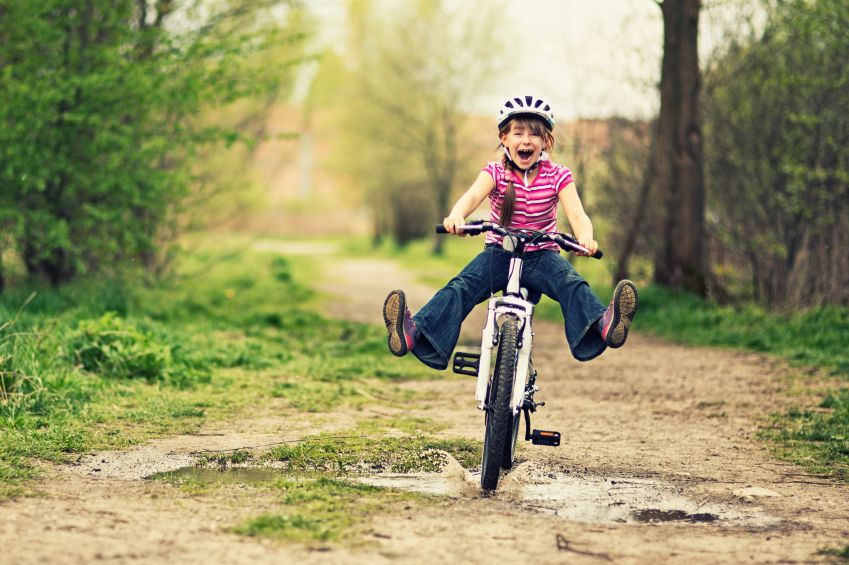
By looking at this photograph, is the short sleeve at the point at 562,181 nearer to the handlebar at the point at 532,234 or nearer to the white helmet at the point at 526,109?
the white helmet at the point at 526,109

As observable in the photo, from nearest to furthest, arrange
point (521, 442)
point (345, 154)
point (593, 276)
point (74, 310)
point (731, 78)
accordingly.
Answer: point (521, 442), point (74, 310), point (731, 78), point (593, 276), point (345, 154)

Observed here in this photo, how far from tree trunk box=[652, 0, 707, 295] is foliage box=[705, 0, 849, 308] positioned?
0.43 meters

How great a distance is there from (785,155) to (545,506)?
387 inches

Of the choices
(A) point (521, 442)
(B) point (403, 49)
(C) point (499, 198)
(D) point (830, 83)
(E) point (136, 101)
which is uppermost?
(B) point (403, 49)

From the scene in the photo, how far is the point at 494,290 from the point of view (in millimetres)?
5988

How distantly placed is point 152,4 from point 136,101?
243 cm

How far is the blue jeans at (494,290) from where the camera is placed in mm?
5871

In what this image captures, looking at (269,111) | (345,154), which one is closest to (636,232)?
(269,111)

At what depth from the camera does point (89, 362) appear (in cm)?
902

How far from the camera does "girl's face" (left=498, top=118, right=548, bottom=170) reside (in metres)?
5.99

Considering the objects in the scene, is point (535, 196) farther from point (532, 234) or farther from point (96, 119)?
point (96, 119)

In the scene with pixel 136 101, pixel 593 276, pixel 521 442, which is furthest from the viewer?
pixel 593 276

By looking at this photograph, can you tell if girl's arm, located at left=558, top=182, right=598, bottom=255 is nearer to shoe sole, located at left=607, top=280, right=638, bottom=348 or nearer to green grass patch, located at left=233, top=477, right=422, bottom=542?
shoe sole, located at left=607, top=280, right=638, bottom=348

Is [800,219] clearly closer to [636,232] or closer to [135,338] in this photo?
[636,232]
